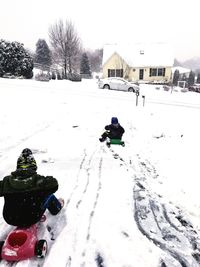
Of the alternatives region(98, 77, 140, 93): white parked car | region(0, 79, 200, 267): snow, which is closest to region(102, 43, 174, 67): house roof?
region(98, 77, 140, 93): white parked car

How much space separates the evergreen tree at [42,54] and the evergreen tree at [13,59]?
3501cm

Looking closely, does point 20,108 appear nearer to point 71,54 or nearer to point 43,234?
point 43,234

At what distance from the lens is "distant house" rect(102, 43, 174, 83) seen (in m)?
43.7

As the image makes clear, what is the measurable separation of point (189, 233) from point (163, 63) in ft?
137

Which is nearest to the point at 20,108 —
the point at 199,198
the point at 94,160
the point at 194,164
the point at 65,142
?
the point at 65,142

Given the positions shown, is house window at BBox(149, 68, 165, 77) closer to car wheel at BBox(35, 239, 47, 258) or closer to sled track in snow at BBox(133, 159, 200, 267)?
sled track in snow at BBox(133, 159, 200, 267)

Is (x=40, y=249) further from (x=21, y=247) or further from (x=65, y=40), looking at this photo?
(x=65, y=40)

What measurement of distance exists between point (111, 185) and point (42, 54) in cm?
6258

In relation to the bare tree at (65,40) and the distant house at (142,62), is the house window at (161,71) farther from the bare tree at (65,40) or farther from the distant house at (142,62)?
the bare tree at (65,40)

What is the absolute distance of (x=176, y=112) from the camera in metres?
17.6

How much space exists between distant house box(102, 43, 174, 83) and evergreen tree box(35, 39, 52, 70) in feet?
75.5

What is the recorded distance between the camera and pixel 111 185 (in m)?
6.02

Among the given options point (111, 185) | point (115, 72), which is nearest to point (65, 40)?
point (115, 72)

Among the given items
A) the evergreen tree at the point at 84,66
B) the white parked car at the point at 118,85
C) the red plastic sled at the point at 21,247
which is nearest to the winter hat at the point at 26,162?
the red plastic sled at the point at 21,247
